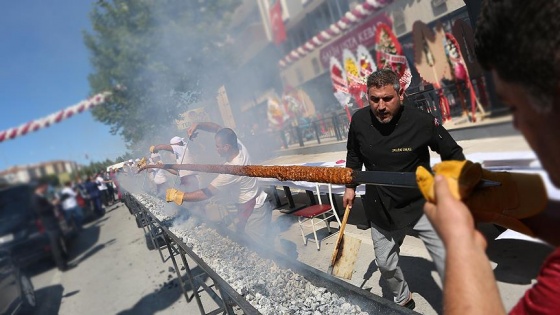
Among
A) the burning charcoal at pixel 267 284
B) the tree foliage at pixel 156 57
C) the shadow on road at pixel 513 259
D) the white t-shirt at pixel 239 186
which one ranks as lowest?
the shadow on road at pixel 513 259

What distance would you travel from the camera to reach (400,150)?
2.05m

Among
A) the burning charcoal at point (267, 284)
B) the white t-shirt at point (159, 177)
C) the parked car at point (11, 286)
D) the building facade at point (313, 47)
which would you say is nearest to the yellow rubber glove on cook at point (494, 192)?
the burning charcoal at point (267, 284)

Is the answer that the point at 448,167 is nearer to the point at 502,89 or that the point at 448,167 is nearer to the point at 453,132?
the point at 502,89

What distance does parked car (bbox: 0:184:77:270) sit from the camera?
969 mm

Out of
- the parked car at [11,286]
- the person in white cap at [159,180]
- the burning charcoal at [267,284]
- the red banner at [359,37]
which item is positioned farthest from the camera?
the red banner at [359,37]

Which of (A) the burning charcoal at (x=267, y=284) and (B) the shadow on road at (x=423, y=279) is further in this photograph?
(B) the shadow on road at (x=423, y=279)

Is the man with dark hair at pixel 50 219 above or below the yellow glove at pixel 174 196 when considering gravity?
above

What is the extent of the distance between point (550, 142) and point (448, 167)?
18 centimetres

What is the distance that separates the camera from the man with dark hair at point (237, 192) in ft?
10.8

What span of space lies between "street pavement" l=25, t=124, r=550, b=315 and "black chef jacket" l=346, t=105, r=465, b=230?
170mm

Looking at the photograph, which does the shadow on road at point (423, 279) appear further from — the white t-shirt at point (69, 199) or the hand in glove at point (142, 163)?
the hand in glove at point (142, 163)

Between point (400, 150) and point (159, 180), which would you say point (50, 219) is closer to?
point (400, 150)

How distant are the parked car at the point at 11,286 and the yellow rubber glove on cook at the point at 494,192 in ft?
5.27

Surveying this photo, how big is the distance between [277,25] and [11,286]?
284 inches
